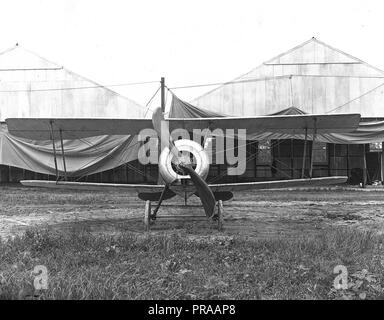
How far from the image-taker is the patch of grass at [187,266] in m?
3.43

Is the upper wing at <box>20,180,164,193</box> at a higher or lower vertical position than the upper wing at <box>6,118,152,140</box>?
lower

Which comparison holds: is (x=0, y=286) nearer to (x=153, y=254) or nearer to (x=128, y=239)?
(x=153, y=254)

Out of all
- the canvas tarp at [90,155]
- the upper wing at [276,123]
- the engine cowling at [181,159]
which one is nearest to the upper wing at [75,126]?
the upper wing at [276,123]

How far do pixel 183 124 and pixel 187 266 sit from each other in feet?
15.7

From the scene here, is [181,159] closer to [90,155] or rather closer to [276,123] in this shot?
[276,123]

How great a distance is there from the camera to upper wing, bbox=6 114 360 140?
837cm

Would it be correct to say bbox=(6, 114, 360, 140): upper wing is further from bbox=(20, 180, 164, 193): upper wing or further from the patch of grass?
Answer: the patch of grass

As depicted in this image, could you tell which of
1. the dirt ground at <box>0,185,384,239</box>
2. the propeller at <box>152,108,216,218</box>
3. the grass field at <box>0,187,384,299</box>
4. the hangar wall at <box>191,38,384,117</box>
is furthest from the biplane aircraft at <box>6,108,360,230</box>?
the hangar wall at <box>191,38,384,117</box>

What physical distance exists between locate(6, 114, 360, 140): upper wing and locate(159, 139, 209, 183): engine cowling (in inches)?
29.4

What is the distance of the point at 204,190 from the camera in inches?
277

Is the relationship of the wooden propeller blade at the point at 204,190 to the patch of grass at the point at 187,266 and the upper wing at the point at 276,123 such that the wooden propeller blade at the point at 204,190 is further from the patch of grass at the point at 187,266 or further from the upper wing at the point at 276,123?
the upper wing at the point at 276,123

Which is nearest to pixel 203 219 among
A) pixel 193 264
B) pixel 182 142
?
pixel 182 142
